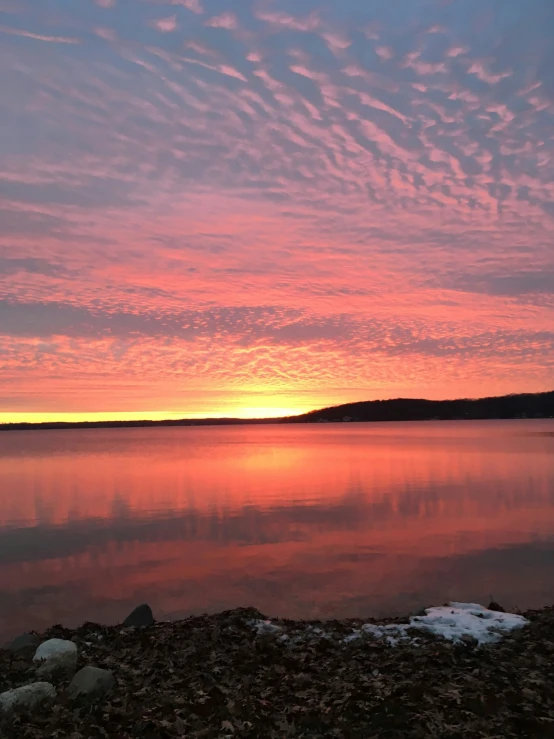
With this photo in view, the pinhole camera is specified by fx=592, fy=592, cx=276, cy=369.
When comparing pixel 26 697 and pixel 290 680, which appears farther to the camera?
pixel 290 680

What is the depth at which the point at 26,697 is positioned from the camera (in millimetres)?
8578

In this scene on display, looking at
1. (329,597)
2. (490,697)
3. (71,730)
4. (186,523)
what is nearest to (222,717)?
(71,730)

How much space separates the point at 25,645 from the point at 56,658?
270 cm

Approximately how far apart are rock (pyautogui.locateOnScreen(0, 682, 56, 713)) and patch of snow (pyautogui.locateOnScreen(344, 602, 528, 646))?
592 cm

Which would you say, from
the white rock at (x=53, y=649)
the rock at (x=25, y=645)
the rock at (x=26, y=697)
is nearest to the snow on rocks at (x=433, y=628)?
the white rock at (x=53, y=649)

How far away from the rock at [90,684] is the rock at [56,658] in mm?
1079

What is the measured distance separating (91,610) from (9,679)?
23.2ft

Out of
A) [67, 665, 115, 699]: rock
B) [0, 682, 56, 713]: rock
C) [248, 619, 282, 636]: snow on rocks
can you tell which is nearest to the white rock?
[67, 665, 115, 699]: rock

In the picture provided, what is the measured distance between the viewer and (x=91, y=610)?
17.0 meters

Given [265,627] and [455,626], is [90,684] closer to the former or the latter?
[265,627]

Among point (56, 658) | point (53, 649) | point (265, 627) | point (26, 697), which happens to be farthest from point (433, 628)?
point (26, 697)

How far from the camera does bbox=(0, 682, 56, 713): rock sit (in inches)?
329

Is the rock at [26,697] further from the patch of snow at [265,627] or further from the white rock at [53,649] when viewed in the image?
the patch of snow at [265,627]

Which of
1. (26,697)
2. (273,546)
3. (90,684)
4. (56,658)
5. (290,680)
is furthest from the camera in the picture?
(273,546)
